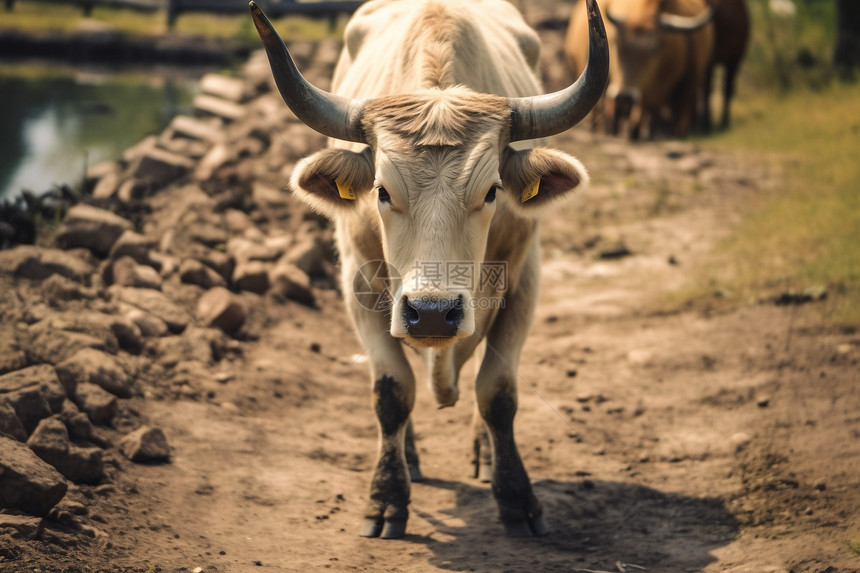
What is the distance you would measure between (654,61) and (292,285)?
20.8ft

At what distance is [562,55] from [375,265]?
966 cm

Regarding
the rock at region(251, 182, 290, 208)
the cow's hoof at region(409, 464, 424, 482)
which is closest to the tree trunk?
the rock at region(251, 182, 290, 208)

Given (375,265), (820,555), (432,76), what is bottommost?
(820,555)

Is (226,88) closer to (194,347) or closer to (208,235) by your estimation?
(208,235)

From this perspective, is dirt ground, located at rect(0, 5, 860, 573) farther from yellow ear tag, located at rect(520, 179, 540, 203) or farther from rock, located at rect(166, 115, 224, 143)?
rock, located at rect(166, 115, 224, 143)

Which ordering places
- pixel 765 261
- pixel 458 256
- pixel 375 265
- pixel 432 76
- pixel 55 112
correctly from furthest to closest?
1. pixel 55 112
2. pixel 765 261
3. pixel 375 265
4. pixel 432 76
5. pixel 458 256

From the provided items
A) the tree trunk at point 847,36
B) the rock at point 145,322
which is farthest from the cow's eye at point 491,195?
the tree trunk at point 847,36

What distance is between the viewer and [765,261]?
691 cm

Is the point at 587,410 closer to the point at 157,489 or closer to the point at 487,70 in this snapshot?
the point at 487,70

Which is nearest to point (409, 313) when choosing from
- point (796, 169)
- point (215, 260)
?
point (215, 260)

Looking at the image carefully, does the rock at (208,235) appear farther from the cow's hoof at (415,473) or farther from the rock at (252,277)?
the cow's hoof at (415,473)

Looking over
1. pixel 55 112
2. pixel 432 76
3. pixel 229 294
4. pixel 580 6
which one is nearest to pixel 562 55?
pixel 580 6

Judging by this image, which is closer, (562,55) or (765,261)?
(765,261)

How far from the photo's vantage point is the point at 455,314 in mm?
3432
